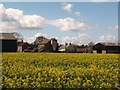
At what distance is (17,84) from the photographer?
460 inches

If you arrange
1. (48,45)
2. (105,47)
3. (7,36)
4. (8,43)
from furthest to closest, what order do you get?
1. (48,45)
2. (105,47)
3. (7,36)
4. (8,43)

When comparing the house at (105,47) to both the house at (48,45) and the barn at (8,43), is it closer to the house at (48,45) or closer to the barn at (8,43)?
the house at (48,45)

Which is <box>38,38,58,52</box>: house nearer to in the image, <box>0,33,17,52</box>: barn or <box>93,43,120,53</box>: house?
<box>93,43,120,53</box>: house

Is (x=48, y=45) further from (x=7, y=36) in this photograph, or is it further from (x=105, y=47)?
(x=7, y=36)

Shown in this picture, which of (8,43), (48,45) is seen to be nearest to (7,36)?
(8,43)

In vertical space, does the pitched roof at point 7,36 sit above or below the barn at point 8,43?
above

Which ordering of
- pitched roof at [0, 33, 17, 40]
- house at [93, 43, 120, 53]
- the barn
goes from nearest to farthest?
1. the barn
2. pitched roof at [0, 33, 17, 40]
3. house at [93, 43, 120, 53]

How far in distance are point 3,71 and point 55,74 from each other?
2811mm

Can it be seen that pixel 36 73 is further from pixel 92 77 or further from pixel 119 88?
pixel 119 88

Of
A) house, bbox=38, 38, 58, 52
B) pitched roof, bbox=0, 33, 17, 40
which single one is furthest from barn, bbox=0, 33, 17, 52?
house, bbox=38, 38, 58, 52

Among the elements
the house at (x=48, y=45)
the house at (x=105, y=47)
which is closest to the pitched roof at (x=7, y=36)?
the house at (x=48, y=45)

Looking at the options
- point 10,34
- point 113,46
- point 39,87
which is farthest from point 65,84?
point 113,46

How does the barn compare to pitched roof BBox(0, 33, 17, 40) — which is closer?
the barn

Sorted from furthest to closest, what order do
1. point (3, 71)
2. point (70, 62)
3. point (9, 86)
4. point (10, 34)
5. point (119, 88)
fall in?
point (10, 34)
point (70, 62)
point (3, 71)
point (119, 88)
point (9, 86)
